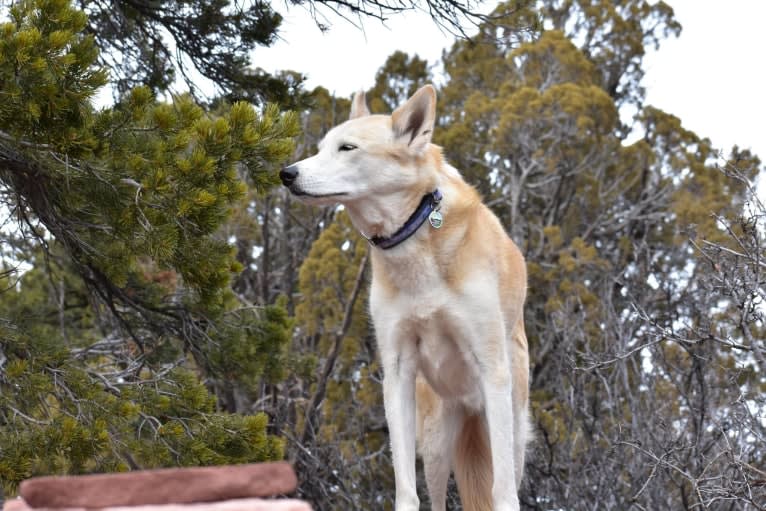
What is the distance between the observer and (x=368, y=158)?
138 inches

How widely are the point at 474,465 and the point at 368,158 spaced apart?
4.49 feet

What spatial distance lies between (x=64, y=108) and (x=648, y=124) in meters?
16.9

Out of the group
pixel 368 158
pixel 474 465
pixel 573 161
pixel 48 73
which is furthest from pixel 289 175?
pixel 573 161

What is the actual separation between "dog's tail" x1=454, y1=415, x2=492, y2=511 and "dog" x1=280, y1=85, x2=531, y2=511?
1.09 feet

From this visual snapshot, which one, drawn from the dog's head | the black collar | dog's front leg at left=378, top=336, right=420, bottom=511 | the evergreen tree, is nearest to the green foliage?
the evergreen tree

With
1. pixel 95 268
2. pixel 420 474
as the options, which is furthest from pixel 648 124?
pixel 95 268

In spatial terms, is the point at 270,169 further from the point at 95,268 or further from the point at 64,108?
the point at 95,268

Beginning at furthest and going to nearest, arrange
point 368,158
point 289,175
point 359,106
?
point 359,106 < point 368,158 < point 289,175

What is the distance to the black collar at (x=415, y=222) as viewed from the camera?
11.6 feet

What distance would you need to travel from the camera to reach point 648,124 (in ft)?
65.7

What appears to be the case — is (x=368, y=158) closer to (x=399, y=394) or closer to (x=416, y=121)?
(x=416, y=121)

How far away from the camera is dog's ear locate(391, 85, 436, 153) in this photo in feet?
11.7

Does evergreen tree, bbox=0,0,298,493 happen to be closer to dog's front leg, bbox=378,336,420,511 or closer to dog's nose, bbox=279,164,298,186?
dog's nose, bbox=279,164,298,186

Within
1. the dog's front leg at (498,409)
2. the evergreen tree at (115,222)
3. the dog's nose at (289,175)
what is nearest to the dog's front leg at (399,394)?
the dog's front leg at (498,409)
